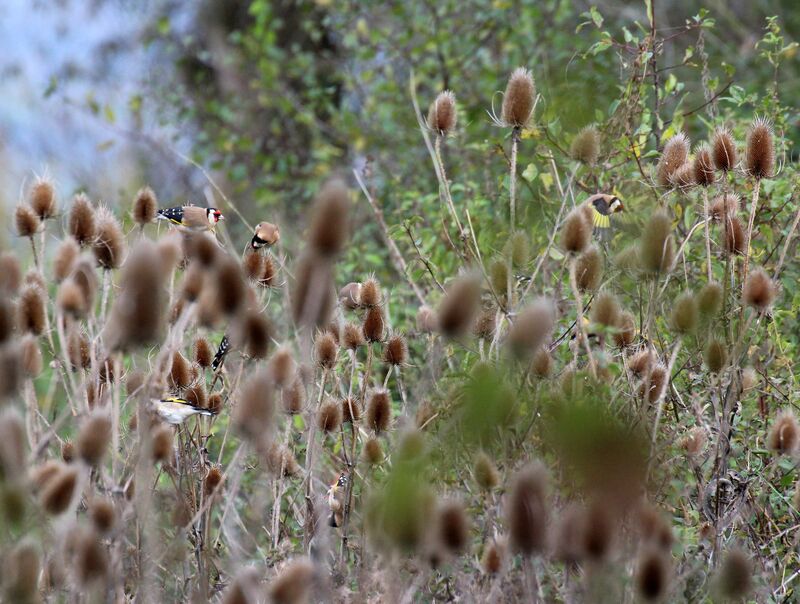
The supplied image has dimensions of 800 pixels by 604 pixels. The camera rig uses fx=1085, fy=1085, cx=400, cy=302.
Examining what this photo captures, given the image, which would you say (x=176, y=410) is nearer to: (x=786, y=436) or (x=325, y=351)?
(x=325, y=351)

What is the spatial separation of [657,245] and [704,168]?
22.2 inches

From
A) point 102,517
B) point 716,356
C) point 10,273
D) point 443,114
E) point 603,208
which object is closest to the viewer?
point 102,517

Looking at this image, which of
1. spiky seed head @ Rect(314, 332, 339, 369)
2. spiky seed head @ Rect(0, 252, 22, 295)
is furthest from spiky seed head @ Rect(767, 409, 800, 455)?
spiky seed head @ Rect(0, 252, 22, 295)

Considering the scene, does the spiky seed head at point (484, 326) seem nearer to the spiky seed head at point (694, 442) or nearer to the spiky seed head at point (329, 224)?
the spiky seed head at point (694, 442)

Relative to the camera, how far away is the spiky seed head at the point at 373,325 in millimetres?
2580

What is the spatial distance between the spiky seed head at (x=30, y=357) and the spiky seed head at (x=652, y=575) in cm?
117

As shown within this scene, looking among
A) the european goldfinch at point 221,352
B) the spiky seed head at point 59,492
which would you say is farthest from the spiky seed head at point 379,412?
the spiky seed head at point 59,492

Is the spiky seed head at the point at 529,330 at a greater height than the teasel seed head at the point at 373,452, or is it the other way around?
the spiky seed head at the point at 529,330

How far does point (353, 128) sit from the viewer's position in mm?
7801

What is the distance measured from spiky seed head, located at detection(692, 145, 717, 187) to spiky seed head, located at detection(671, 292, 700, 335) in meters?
0.50

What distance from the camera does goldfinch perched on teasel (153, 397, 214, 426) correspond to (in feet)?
7.85

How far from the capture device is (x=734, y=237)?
2.70 m

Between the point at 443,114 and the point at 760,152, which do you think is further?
the point at 443,114


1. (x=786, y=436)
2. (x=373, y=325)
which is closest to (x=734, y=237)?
(x=786, y=436)
